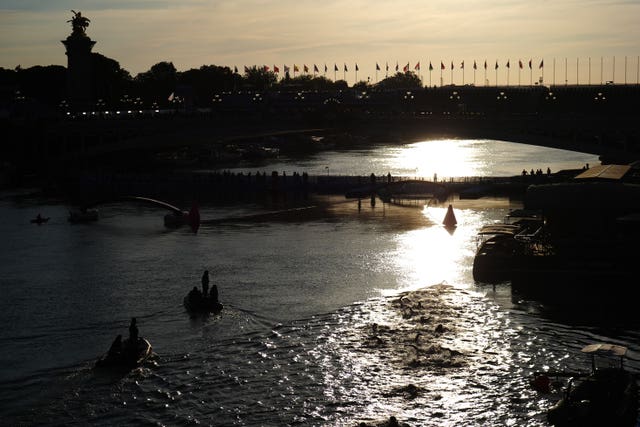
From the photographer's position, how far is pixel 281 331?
4544 centimetres

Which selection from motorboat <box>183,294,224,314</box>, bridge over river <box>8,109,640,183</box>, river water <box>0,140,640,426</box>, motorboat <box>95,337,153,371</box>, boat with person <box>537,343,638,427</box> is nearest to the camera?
boat with person <box>537,343,638,427</box>

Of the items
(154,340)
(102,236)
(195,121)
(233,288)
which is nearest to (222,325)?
(154,340)

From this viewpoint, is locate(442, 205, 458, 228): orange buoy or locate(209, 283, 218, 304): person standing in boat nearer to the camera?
locate(209, 283, 218, 304): person standing in boat

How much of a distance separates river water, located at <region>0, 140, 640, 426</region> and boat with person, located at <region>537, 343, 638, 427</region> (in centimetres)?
185

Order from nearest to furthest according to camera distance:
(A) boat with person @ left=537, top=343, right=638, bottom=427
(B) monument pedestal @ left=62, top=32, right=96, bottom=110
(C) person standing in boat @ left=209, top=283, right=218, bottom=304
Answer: (A) boat with person @ left=537, top=343, right=638, bottom=427 → (C) person standing in boat @ left=209, top=283, right=218, bottom=304 → (B) monument pedestal @ left=62, top=32, right=96, bottom=110

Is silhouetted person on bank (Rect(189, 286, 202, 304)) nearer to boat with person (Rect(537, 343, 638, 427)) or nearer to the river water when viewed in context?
the river water

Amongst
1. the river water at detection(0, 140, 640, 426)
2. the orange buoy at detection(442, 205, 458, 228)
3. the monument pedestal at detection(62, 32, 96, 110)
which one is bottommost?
the river water at detection(0, 140, 640, 426)

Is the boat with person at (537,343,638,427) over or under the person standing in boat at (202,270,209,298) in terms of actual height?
under

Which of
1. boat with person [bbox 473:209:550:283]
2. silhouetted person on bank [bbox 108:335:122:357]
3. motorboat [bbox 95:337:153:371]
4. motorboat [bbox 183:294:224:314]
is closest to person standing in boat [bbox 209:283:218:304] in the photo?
motorboat [bbox 183:294:224:314]

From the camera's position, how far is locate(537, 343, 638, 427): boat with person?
3123 cm

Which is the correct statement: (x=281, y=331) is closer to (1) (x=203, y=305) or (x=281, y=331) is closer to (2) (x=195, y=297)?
(1) (x=203, y=305)

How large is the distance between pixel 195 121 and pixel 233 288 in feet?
219

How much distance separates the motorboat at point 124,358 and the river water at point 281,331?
767 millimetres

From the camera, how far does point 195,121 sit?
119250 mm
